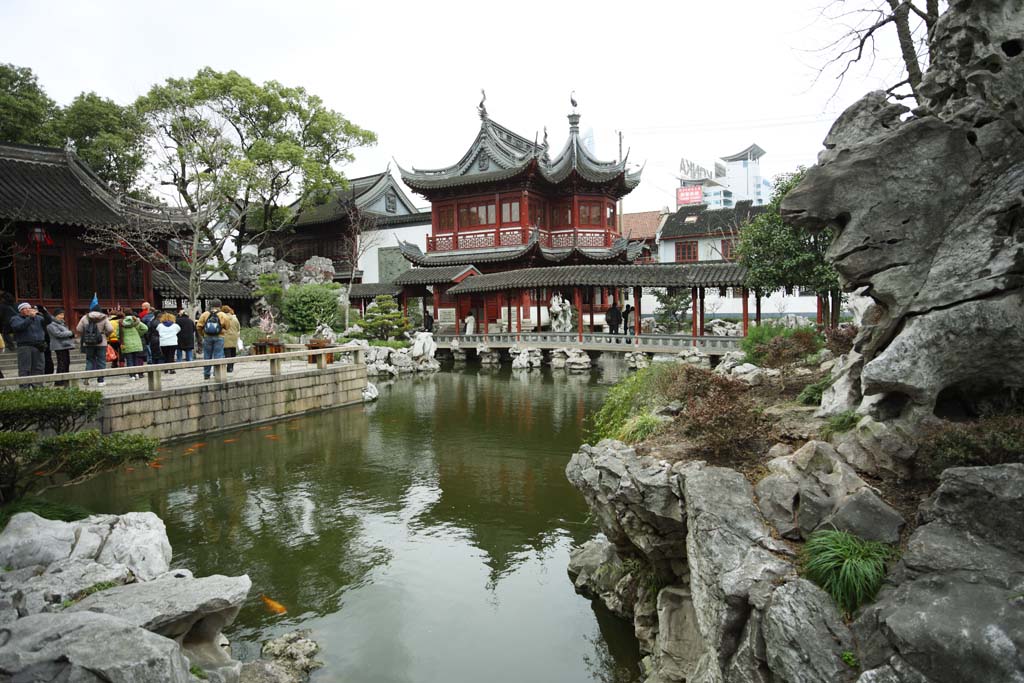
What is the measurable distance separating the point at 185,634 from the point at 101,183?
62.7 feet

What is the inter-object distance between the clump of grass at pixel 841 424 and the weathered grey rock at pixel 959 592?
174 cm

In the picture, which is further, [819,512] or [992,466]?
[819,512]

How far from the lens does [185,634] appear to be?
192 inches

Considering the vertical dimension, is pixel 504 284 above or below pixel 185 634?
above

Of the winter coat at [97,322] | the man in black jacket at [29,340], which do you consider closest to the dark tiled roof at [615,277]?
the winter coat at [97,322]

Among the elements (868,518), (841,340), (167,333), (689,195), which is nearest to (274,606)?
(868,518)

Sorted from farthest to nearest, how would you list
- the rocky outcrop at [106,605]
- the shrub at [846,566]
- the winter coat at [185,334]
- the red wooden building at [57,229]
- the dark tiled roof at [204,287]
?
the dark tiled roof at [204,287] < the red wooden building at [57,229] < the winter coat at [185,334] < the rocky outcrop at [106,605] < the shrub at [846,566]

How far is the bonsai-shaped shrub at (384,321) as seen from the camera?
2652 cm

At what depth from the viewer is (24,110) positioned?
80.9ft

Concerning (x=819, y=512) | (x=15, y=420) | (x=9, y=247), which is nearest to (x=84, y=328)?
(x=15, y=420)

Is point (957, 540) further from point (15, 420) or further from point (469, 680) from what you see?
point (15, 420)

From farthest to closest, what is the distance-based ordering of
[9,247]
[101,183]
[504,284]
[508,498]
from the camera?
1. [504,284]
2. [101,183]
3. [9,247]
4. [508,498]

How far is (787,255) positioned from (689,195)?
39531mm

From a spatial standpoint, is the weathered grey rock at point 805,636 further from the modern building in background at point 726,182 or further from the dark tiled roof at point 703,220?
the modern building in background at point 726,182
